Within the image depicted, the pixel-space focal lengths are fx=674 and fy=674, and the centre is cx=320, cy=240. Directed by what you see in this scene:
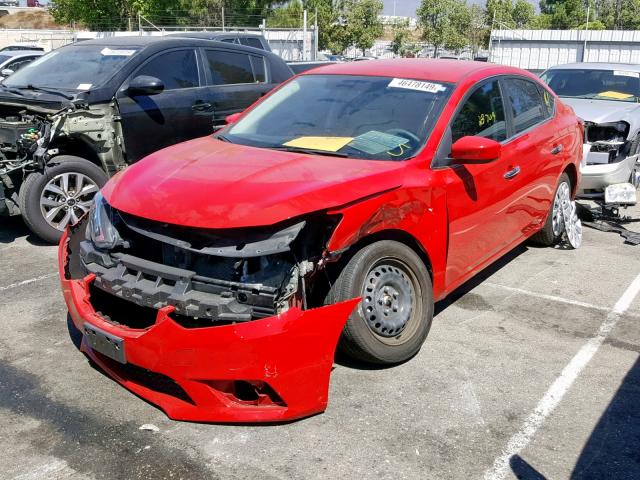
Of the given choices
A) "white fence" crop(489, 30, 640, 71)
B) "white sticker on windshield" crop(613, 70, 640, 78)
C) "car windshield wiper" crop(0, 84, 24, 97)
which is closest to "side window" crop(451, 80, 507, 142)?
"car windshield wiper" crop(0, 84, 24, 97)

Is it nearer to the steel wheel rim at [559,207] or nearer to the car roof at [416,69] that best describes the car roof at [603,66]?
the steel wheel rim at [559,207]

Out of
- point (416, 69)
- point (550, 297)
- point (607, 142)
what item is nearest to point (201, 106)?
point (416, 69)

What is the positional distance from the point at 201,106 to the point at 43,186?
6.45 feet

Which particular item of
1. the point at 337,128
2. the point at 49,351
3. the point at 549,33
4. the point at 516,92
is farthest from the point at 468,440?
the point at 549,33

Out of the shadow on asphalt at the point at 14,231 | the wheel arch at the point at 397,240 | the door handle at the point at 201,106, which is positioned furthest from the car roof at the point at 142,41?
the wheel arch at the point at 397,240

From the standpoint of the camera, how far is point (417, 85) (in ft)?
14.9

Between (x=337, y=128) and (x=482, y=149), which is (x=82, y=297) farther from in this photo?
(x=482, y=149)

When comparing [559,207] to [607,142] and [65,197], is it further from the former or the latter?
[65,197]

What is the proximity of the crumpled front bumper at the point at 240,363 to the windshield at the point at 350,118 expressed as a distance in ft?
4.07

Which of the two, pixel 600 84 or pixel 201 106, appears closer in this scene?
pixel 201 106

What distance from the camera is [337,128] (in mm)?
4371

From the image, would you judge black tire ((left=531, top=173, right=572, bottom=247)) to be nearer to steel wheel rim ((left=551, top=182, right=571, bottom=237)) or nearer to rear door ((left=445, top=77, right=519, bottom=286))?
steel wheel rim ((left=551, top=182, right=571, bottom=237))

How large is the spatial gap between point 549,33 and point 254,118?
3241 cm

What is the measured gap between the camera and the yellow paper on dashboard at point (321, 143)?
414 cm
